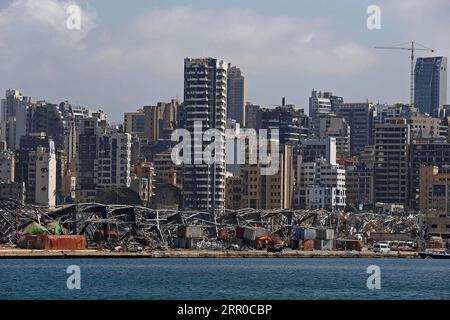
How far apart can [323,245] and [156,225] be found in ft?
83.3

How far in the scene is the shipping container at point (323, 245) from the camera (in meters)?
159

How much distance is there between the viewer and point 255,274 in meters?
99.4

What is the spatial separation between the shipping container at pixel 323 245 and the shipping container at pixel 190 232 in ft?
53.3

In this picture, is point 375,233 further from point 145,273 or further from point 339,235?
point 145,273

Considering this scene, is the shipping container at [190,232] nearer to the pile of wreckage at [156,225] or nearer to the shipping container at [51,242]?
the pile of wreckage at [156,225]

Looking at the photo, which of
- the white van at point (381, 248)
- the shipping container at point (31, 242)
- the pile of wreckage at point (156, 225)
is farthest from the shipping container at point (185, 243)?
the white van at point (381, 248)

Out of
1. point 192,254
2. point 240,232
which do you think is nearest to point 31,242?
point 192,254

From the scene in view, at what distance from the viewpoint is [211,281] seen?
288ft

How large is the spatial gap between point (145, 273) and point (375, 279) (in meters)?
17.8

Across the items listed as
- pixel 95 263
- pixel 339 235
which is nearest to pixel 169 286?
pixel 95 263

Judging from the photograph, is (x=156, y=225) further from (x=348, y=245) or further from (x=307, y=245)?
(x=348, y=245)

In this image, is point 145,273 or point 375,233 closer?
point 145,273

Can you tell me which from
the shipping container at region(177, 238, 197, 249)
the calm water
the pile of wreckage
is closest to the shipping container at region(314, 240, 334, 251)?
the pile of wreckage

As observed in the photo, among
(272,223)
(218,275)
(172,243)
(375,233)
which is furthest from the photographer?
(375,233)
